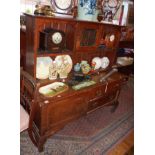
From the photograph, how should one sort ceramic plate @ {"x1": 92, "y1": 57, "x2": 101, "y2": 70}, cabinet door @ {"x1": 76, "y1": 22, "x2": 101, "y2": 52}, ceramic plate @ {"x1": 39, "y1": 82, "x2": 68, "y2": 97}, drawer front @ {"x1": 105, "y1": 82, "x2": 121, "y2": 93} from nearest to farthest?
1. ceramic plate @ {"x1": 39, "y1": 82, "x2": 68, "y2": 97}
2. cabinet door @ {"x1": 76, "y1": 22, "x2": 101, "y2": 52}
3. drawer front @ {"x1": 105, "y1": 82, "x2": 121, "y2": 93}
4. ceramic plate @ {"x1": 92, "y1": 57, "x2": 101, "y2": 70}

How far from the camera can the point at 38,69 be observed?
5.90 feet

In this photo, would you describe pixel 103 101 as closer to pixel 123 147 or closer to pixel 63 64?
pixel 123 147

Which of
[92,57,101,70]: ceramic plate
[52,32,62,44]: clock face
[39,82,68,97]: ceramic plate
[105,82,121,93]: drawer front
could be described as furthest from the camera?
[92,57,101,70]: ceramic plate

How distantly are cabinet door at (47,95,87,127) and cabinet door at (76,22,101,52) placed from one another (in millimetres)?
662

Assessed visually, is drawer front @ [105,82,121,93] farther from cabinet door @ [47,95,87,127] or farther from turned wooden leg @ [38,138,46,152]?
turned wooden leg @ [38,138,46,152]

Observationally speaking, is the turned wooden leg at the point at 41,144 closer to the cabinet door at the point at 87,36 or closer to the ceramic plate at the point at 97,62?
the cabinet door at the point at 87,36

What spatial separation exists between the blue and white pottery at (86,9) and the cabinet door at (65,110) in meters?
0.96

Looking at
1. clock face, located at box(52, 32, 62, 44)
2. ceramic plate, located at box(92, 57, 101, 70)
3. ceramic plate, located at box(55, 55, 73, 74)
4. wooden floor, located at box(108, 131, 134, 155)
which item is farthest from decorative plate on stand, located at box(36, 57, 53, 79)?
wooden floor, located at box(108, 131, 134, 155)

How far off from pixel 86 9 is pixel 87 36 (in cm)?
32

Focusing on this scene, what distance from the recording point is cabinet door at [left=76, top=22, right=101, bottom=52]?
74.8 inches

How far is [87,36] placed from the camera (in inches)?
79.3

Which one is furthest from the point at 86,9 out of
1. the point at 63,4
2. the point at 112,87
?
the point at 112,87

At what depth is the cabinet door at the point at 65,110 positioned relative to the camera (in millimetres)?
1651
